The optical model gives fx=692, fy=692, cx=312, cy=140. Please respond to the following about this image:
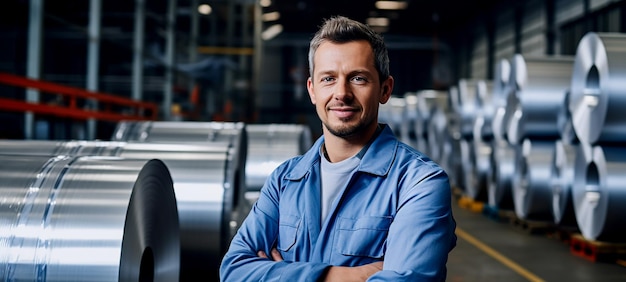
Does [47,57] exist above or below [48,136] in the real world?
above

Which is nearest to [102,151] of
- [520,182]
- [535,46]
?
[520,182]

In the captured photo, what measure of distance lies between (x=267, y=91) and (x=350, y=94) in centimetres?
2877

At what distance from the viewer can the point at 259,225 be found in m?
2.27

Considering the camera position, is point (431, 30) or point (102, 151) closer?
point (102, 151)

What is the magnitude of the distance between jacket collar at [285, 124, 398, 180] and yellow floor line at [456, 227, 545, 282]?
378 centimetres

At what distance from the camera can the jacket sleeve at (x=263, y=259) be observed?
2014mm

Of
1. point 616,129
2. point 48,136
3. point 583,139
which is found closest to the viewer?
point 616,129

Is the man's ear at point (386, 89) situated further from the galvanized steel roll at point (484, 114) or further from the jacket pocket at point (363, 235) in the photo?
the galvanized steel roll at point (484, 114)

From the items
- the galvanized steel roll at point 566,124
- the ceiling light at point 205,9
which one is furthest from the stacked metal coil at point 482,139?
the ceiling light at point 205,9

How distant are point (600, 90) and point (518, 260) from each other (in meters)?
1.69

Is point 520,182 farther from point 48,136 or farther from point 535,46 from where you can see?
point 535,46

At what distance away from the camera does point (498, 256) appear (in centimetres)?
646

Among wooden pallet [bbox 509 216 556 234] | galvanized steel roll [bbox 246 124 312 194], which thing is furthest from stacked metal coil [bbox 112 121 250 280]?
wooden pallet [bbox 509 216 556 234]

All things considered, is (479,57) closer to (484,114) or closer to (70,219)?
(484,114)
